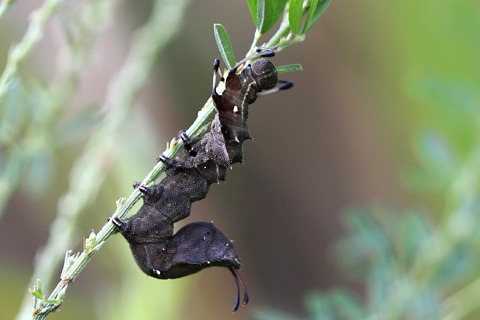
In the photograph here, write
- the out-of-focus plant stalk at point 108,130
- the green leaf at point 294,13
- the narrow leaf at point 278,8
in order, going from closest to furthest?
the green leaf at point 294,13, the narrow leaf at point 278,8, the out-of-focus plant stalk at point 108,130

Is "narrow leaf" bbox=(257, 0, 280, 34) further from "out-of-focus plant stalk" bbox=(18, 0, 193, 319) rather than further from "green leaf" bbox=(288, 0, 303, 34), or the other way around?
"out-of-focus plant stalk" bbox=(18, 0, 193, 319)

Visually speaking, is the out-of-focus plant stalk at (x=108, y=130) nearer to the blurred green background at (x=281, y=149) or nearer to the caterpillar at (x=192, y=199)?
the caterpillar at (x=192, y=199)

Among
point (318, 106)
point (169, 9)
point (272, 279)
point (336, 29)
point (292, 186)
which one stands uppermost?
point (169, 9)

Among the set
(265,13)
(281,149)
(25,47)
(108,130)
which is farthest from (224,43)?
(281,149)

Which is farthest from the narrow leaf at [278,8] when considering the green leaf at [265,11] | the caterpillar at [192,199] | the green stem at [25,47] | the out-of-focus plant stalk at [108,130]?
the out-of-focus plant stalk at [108,130]

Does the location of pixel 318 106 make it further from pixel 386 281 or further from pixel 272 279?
pixel 386 281

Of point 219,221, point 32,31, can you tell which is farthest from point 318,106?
point 32,31

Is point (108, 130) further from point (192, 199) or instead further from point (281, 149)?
point (281, 149)
